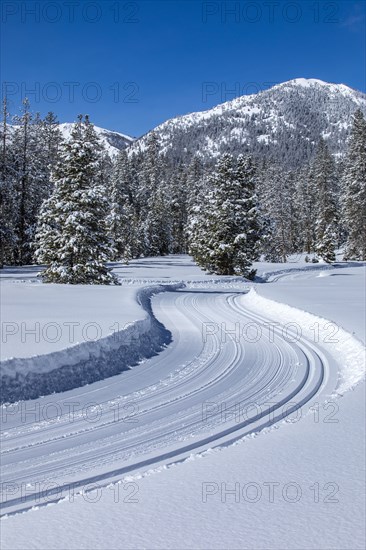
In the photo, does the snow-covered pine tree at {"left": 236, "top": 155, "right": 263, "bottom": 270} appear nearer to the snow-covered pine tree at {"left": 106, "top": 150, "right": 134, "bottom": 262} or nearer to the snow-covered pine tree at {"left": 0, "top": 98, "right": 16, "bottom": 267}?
the snow-covered pine tree at {"left": 106, "top": 150, "right": 134, "bottom": 262}

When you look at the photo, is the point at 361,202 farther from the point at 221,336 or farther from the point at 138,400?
the point at 138,400

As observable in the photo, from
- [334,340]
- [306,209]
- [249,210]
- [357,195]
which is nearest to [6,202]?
[249,210]

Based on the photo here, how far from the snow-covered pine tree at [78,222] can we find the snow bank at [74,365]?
42.6 feet

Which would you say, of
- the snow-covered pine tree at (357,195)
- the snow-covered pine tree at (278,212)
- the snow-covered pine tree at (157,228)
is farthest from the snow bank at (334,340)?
the snow-covered pine tree at (278,212)

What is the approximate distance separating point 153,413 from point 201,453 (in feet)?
5.22

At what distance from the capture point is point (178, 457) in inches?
194

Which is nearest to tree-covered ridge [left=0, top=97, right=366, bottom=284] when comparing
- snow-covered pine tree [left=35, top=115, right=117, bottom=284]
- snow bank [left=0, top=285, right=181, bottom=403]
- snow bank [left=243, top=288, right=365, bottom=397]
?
snow-covered pine tree [left=35, top=115, right=117, bottom=284]

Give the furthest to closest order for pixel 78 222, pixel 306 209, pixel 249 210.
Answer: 1. pixel 306 209
2. pixel 249 210
3. pixel 78 222

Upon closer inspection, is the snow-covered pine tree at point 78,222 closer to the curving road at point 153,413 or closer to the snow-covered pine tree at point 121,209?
the curving road at point 153,413

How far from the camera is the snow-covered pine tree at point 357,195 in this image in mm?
49656

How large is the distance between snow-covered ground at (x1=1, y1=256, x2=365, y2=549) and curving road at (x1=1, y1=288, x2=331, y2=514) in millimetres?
22

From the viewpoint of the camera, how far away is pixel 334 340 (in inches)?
448

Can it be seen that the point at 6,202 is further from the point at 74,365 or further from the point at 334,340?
the point at 74,365

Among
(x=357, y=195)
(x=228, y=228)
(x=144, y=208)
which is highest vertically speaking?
(x=144, y=208)
